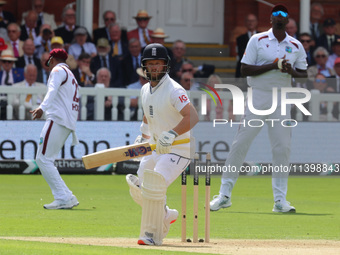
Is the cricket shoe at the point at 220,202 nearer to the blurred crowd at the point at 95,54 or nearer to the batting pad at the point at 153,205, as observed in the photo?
the batting pad at the point at 153,205

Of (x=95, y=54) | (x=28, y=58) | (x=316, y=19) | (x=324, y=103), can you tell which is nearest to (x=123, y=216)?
(x=324, y=103)

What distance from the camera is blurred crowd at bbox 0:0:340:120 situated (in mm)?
17719

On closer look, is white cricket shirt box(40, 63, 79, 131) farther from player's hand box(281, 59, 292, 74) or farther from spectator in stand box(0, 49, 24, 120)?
spectator in stand box(0, 49, 24, 120)

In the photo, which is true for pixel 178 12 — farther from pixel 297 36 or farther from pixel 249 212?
pixel 249 212

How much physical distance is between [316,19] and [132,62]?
504cm

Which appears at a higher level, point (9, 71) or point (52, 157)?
point (9, 71)

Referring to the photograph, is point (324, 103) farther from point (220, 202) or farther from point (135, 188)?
point (135, 188)

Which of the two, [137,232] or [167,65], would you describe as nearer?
[167,65]

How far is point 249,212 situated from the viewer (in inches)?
455

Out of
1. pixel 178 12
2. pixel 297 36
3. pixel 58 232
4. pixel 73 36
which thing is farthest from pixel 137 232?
pixel 178 12

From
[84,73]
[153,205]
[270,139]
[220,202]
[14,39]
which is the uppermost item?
[14,39]

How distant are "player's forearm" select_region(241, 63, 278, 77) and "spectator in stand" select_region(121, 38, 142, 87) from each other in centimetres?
718

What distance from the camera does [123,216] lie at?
36.1ft

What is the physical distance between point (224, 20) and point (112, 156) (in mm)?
14464
